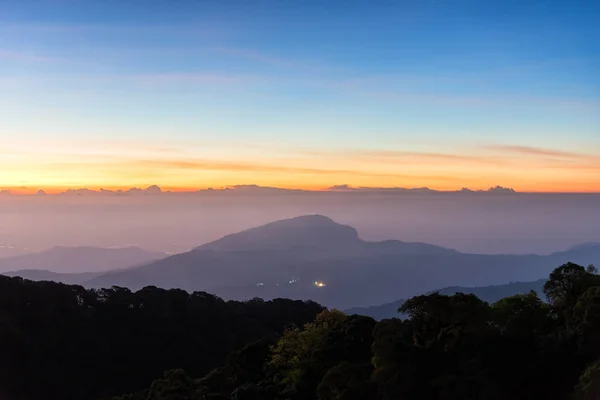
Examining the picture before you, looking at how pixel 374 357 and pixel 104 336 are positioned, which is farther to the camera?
pixel 104 336

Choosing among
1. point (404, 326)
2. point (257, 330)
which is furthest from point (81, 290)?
point (404, 326)

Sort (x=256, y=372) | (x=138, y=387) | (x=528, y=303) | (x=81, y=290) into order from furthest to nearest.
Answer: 1. (x=81, y=290)
2. (x=138, y=387)
3. (x=256, y=372)
4. (x=528, y=303)

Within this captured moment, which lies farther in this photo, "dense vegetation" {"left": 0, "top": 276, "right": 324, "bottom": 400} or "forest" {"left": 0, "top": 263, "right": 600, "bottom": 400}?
"dense vegetation" {"left": 0, "top": 276, "right": 324, "bottom": 400}

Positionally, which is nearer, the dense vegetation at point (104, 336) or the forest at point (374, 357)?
the forest at point (374, 357)

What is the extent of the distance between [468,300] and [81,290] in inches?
2295

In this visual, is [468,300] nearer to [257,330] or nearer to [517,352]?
[517,352]

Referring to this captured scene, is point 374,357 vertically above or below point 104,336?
above

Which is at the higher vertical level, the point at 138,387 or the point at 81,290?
the point at 81,290

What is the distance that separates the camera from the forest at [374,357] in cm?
2784

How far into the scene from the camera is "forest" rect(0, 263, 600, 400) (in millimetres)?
27844

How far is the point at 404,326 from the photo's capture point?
3147 centimetres

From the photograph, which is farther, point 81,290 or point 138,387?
point 81,290

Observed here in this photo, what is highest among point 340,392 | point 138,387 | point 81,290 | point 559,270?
point 559,270

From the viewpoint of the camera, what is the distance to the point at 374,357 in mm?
29125
